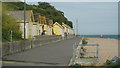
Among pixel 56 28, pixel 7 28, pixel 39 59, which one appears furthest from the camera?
pixel 56 28

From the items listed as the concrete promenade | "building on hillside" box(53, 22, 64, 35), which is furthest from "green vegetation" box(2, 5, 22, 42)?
"building on hillside" box(53, 22, 64, 35)

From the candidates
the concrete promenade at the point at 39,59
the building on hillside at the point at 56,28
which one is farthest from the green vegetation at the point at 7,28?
the building on hillside at the point at 56,28

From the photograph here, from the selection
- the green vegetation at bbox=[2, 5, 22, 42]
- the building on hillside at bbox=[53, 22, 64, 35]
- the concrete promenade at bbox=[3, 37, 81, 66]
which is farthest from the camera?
the building on hillside at bbox=[53, 22, 64, 35]

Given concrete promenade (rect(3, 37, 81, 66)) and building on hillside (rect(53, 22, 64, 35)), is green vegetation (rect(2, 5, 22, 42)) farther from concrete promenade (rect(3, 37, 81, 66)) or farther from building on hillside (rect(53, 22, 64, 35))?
building on hillside (rect(53, 22, 64, 35))

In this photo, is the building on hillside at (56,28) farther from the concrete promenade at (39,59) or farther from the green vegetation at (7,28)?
the concrete promenade at (39,59)

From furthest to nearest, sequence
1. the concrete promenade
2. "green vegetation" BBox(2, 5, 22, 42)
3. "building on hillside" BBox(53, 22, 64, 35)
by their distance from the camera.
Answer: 1. "building on hillside" BBox(53, 22, 64, 35)
2. "green vegetation" BBox(2, 5, 22, 42)
3. the concrete promenade

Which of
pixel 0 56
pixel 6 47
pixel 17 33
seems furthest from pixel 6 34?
pixel 0 56

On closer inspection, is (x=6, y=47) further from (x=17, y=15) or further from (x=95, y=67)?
(x=17, y=15)

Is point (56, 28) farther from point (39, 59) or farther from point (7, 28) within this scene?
point (39, 59)

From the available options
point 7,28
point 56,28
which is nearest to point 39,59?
point 7,28

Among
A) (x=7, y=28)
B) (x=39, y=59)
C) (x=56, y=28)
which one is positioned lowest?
(x=39, y=59)

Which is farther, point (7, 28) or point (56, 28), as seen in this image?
point (56, 28)

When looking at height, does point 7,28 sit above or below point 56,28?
below

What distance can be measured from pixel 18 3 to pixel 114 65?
81.6 m
